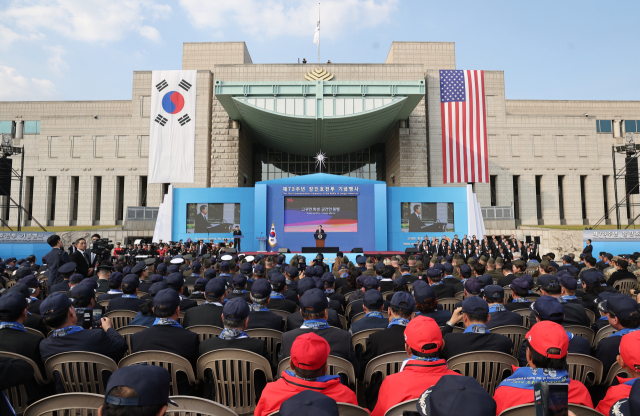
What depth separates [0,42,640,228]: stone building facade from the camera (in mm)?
28719

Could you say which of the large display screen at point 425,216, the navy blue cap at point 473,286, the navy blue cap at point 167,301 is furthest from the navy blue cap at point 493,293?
the large display screen at point 425,216

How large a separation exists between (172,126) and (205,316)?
2517cm

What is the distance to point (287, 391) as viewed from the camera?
6.39ft

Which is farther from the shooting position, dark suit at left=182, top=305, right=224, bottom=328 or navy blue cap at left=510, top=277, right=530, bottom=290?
navy blue cap at left=510, top=277, right=530, bottom=290

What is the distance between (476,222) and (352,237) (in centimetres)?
696

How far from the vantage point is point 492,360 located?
9.36ft

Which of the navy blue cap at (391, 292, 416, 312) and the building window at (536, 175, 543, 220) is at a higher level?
the building window at (536, 175, 543, 220)

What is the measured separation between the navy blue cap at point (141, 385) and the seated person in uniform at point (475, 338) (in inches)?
86.1

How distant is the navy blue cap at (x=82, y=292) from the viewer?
3.98m

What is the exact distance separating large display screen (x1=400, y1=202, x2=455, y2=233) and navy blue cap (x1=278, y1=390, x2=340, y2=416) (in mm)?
21672

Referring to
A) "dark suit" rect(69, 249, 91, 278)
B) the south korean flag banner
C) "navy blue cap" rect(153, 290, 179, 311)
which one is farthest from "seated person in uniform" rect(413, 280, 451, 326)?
the south korean flag banner

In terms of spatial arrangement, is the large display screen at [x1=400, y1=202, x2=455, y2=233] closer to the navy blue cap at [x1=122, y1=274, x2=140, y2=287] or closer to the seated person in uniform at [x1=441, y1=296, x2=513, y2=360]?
the navy blue cap at [x1=122, y1=274, x2=140, y2=287]

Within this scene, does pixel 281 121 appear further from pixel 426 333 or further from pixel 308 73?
pixel 426 333

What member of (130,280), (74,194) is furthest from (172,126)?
(130,280)
